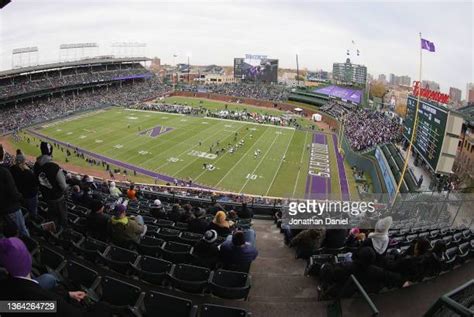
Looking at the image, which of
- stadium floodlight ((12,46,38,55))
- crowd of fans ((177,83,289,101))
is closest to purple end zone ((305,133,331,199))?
crowd of fans ((177,83,289,101))

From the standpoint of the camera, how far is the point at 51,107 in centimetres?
6950

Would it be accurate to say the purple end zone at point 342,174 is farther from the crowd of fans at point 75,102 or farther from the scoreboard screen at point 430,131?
the crowd of fans at point 75,102

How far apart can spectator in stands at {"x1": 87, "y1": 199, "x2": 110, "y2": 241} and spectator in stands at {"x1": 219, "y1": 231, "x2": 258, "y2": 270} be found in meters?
2.71

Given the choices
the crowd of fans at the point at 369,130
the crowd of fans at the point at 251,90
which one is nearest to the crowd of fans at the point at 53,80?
the crowd of fans at the point at 251,90

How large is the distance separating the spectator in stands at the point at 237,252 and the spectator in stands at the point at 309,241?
204 cm

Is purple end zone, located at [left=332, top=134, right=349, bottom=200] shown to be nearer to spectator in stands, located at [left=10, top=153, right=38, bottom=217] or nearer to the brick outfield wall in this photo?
the brick outfield wall

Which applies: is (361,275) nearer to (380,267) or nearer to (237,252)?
(380,267)

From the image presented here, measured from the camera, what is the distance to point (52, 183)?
756cm

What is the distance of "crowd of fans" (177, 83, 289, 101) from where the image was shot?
90.6 meters

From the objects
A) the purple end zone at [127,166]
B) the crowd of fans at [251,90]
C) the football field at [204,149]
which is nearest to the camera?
the purple end zone at [127,166]

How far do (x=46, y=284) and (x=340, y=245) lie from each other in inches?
258

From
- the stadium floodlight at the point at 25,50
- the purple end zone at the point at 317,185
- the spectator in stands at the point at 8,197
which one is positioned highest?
the stadium floodlight at the point at 25,50

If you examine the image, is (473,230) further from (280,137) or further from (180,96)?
(180,96)

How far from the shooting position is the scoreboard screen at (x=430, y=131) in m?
24.1
